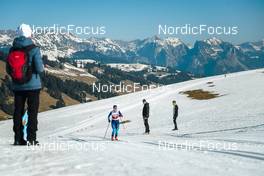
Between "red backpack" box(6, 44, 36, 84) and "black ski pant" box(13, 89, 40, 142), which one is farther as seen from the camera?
"black ski pant" box(13, 89, 40, 142)

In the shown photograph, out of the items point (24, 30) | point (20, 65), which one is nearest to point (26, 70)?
point (20, 65)

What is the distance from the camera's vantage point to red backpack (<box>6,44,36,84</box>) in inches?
460

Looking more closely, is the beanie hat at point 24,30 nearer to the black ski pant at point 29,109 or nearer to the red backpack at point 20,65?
the red backpack at point 20,65

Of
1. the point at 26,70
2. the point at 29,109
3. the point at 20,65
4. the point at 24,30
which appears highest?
the point at 24,30

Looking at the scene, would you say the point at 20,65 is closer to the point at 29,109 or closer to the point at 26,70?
the point at 26,70

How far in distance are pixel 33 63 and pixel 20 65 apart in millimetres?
414

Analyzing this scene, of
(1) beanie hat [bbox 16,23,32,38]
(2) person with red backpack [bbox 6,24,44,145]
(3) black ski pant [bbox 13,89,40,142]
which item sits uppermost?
(1) beanie hat [bbox 16,23,32,38]

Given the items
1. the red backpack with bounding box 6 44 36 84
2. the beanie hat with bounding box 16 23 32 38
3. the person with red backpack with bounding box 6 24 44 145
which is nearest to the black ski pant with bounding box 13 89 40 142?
the person with red backpack with bounding box 6 24 44 145

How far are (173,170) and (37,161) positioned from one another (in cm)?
340

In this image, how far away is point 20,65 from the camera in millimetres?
11688

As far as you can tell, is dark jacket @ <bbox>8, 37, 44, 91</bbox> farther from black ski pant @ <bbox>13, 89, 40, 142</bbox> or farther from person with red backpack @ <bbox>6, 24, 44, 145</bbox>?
black ski pant @ <bbox>13, 89, 40, 142</bbox>

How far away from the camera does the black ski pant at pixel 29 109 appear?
12234 millimetres

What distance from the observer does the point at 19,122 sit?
504 inches

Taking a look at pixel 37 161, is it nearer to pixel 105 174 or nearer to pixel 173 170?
pixel 105 174
